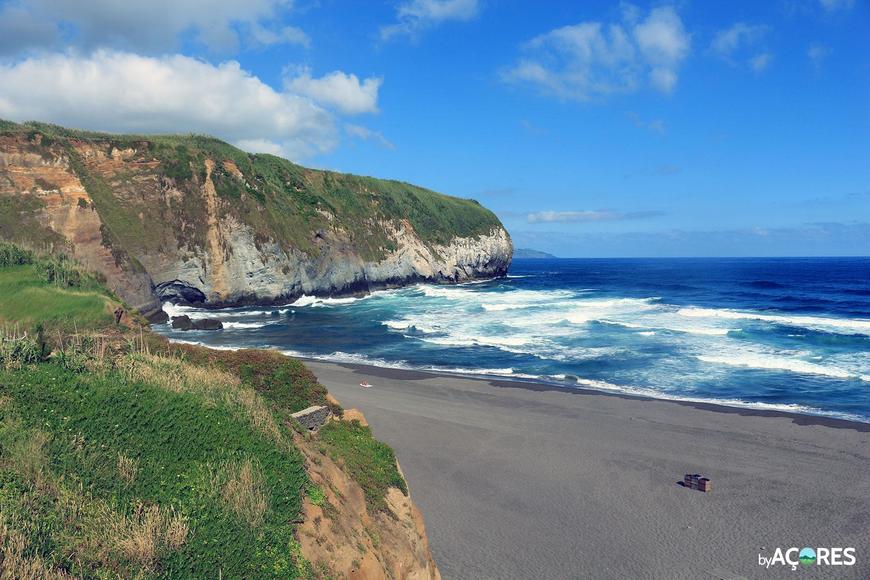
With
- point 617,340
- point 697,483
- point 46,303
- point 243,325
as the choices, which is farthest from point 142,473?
point 243,325

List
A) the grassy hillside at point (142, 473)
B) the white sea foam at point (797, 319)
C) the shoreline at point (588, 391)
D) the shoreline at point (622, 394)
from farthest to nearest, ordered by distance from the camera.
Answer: the white sea foam at point (797, 319)
the shoreline at point (622, 394)
the shoreline at point (588, 391)
the grassy hillside at point (142, 473)

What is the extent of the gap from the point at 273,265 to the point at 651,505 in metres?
46.3

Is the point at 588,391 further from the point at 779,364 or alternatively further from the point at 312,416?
the point at 312,416

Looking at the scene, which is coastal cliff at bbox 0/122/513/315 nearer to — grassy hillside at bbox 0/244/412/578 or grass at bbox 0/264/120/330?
grass at bbox 0/264/120/330

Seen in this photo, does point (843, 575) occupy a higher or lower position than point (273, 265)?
lower

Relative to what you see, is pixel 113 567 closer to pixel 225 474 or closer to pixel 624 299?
pixel 225 474

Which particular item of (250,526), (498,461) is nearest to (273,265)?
(498,461)

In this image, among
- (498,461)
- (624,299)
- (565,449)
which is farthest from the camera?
(624,299)

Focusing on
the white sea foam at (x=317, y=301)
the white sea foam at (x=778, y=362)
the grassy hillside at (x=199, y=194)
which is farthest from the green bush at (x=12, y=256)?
the white sea foam at (x=778, y=362)

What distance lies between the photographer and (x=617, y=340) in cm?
3616

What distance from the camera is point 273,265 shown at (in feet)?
177

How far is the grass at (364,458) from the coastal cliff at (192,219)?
111 feet

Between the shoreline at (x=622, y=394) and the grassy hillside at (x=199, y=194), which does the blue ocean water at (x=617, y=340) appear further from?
the grassy hillside at (x=199, y=194)

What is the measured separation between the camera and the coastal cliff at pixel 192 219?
4062 centimetres
